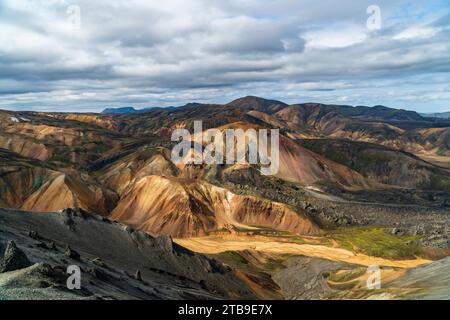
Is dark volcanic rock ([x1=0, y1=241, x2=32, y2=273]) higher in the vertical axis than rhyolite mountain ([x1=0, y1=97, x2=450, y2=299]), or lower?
higher

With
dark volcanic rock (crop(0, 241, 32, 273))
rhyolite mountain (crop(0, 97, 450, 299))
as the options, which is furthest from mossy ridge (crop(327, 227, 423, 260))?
dark volcanic rock (crop(0, 241, 32, 273))

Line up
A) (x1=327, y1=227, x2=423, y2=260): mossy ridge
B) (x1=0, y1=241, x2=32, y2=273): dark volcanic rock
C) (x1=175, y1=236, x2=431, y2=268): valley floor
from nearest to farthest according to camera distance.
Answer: (x1=0, y1=241, x2=32, y2=273): dark volcanic rock < (x1=175, y1=236, x2=431, y2=268): valley floor < (x1=327, y1=227, x2=423, y2=260): mossy ridge

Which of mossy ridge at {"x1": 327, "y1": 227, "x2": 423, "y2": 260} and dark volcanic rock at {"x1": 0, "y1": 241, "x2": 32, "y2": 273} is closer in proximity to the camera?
dark volcanic rock at {"x1": 0, "y1": 241, "x2": 32, "y2": 273}

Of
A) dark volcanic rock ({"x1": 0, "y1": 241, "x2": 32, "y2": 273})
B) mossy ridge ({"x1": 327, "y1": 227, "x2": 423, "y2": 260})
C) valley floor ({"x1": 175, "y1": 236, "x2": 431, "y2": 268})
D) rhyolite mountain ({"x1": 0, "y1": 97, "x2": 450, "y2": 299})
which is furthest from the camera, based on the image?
mossy ridge ({"x1": 327, "y1": 227, "x2": 423, "y2": 260})

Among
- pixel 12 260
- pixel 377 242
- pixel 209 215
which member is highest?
pixel 12 260

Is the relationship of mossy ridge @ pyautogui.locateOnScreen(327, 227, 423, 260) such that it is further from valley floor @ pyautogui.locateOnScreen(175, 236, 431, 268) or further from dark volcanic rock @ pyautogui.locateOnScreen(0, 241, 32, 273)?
dark volcanic rock @ pyautogui.locateOnScreen(0, 241, 32, 273)

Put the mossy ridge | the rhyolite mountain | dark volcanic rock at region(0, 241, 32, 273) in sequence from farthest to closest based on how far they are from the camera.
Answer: the mossy ridge, the rhyolite mountain, dark volcanic rock at region(0, 241, 32, 273)

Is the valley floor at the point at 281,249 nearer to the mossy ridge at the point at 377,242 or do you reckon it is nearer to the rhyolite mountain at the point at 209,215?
the rhyolite mountain at the point at 209,215

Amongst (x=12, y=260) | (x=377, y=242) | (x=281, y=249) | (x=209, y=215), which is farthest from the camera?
(x=209, y=215)

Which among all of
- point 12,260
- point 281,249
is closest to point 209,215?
point 281,249

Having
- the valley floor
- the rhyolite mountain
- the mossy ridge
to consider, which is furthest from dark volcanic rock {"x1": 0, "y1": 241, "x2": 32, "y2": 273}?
the mossy ridge

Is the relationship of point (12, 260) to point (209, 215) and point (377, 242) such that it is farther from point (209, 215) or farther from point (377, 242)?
point (209, 215)

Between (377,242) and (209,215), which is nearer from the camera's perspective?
(377,242)
